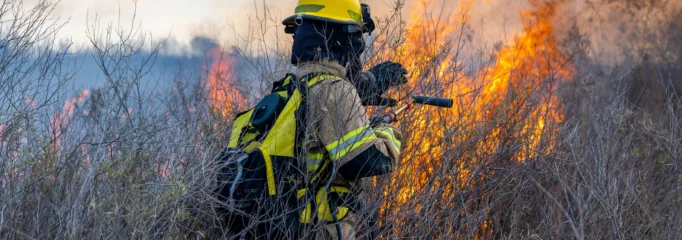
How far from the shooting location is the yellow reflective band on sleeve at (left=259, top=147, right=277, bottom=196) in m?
3.89

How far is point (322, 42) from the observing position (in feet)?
13.6

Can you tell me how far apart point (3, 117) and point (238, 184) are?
212 centimetres

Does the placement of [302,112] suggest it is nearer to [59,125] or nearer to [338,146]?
[338,146]

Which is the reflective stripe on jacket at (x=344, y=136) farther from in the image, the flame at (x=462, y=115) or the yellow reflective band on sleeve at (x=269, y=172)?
the flame at (x=462, y=115)

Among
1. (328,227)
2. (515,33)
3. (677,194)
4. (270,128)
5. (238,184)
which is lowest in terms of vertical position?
(677,194)

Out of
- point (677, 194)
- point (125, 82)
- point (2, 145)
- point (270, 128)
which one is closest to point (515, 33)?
point (677, 194)

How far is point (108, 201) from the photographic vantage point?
3.86 meters

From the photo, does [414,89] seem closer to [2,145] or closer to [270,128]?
[270,128]

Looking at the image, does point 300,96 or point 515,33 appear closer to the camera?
point 300,96

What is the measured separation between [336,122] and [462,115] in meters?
2.21

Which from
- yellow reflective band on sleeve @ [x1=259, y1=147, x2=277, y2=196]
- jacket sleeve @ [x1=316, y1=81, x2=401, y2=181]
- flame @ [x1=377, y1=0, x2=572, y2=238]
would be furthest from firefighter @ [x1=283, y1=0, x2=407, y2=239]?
flame @ [x1=377, y1=0, x2=572, y2=238]

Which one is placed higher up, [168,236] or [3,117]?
[3,117]

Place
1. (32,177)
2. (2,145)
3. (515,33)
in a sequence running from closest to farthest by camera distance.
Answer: (32,177) → (2,145) → (515,33)

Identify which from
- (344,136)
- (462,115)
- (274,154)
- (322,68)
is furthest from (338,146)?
(462,115)
